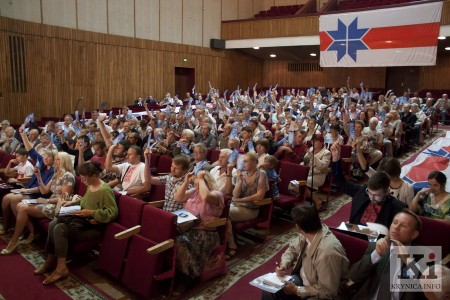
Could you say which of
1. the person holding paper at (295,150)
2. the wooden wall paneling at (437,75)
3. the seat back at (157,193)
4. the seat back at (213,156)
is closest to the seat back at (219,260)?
the seat back at (157,193)

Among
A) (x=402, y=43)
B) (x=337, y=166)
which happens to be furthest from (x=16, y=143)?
(x=402, y=43)

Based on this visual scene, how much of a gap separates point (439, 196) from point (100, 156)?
3917mm

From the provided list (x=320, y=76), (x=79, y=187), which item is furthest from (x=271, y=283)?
(x=320, y=76)

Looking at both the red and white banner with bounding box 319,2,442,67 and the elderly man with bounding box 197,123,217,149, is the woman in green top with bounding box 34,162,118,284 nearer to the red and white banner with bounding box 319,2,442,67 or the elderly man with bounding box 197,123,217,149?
the elderly man with bounding box 197,123,217,149

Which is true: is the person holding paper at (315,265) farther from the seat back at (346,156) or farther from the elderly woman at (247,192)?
the seat back at (346,156)

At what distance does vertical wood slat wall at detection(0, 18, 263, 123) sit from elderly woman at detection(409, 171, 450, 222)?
1051 cm

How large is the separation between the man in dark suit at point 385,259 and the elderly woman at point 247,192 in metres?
1.81

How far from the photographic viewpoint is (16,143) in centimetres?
652

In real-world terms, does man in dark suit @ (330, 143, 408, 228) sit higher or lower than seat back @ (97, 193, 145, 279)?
higher

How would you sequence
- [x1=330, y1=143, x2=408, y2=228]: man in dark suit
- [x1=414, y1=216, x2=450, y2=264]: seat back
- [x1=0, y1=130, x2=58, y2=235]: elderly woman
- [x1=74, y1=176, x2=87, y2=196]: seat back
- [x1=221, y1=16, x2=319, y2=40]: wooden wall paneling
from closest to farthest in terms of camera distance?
[x1=414, y1=216, x2=450, y2=264]: seat back
[x1=330, y1=143, x2=408, y2=228]: man in dark suit
[x1=74, y1=176, x2=87, y2=196]: seat back
[x1=0, y1=130, x2=58, y2=235]: elderly woman
[x1=221, y1=16, x2=319, y2=40]: wooden wall paneling

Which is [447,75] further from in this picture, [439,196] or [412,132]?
[439,196]

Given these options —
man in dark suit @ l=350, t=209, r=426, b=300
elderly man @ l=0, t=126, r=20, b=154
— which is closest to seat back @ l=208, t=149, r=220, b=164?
elderly man @ l=0, t=126, r=20, b=154

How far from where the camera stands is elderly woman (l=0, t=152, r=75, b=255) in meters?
3.92

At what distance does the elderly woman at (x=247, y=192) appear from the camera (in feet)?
12.6
